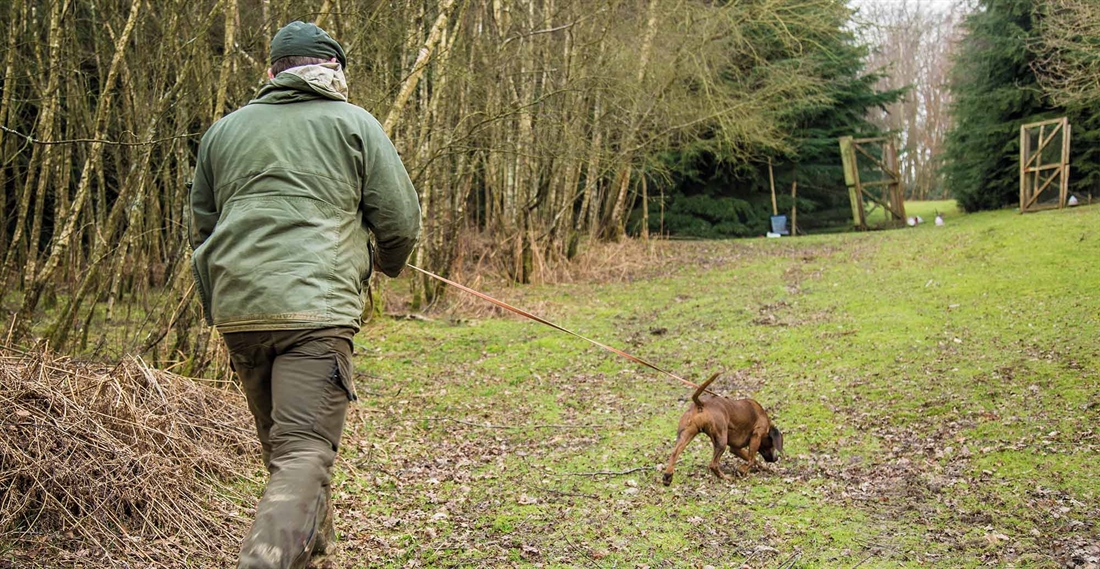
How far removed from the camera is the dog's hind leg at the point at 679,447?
5.83 meters

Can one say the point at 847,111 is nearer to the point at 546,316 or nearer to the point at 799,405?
the point at 546,316

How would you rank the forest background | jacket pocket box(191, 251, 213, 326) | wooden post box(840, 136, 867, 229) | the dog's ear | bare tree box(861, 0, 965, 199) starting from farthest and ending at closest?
1. bare tree box(861, 0, 965, 199)
2. wooden post box(840, 136, 867, 229)
3. the forest background
4. the dog's ear
5. jacket pocket box(191, 251, 213, 326)

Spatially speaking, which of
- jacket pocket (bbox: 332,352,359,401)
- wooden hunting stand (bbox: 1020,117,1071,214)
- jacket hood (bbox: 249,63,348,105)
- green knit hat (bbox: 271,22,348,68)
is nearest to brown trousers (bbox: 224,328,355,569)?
jacket pocket (bbox: 332,352,359,401)

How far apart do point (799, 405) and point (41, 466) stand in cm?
609

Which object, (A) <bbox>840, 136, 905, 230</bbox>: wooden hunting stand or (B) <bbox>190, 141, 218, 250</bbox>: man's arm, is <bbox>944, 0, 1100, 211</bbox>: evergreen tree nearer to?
(A) <bbox>840, 136, 905, 230</bbox>: wooden hunting stand

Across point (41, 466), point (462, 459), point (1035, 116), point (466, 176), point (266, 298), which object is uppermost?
point (1035, 116)

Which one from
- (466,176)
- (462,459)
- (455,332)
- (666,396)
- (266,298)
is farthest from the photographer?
(466,176)

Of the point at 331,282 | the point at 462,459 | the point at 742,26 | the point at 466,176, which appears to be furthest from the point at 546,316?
the point at 331,282

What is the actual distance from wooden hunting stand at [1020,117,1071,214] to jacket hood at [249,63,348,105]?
22.6 metres

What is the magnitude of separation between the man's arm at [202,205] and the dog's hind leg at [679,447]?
11.0ft

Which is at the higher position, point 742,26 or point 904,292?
point 742,26

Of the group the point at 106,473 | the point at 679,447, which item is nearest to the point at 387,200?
the point at 106,473

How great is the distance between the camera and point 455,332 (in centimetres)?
1223

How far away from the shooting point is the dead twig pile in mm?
4070
